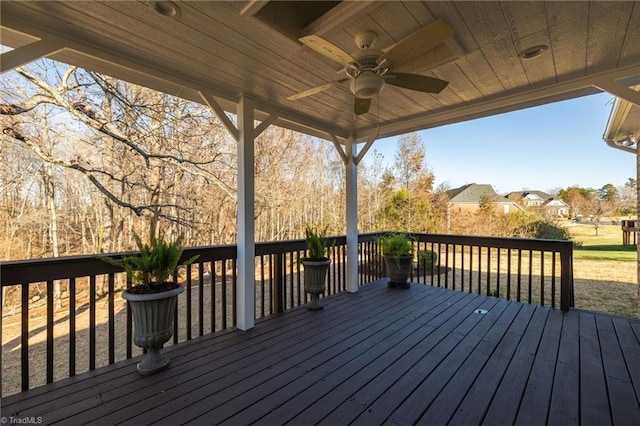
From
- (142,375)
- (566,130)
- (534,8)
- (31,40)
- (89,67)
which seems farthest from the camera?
(566,130)

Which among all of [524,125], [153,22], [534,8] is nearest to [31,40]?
[153,22]

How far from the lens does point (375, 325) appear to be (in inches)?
124

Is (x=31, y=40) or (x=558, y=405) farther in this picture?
(x=31, y=40)

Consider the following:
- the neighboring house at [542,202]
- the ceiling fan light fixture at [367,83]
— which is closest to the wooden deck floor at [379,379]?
the ceiling fan light fixture at [367,83]

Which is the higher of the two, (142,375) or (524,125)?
(524,125)

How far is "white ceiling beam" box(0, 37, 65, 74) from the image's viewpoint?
1.80 metres

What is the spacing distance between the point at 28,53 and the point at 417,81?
281cm

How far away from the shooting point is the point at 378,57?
1894mm

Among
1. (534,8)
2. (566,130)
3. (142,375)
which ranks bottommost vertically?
(142,375)

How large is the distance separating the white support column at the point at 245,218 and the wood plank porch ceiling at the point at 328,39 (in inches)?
12.6

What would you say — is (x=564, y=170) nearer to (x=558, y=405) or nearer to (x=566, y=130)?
(x=566, y=130)

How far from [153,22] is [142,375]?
2694 millimetres

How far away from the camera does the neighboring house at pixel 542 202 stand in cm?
988

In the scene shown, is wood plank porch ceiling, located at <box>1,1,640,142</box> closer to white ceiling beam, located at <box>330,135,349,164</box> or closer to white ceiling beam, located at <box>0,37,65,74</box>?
white ceiling beam, located at <box>0,37,65,74</box>
